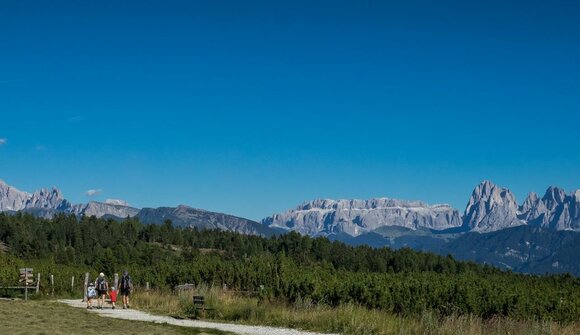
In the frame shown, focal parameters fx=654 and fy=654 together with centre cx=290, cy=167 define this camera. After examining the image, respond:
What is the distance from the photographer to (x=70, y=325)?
94.4ft

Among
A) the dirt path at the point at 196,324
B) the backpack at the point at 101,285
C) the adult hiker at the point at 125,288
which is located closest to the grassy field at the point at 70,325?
the dirt path at the point at 196,324

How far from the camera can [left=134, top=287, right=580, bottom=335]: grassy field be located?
26.3m

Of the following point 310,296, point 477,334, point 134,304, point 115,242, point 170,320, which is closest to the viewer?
point 477,334

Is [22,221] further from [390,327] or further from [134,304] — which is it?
[390,327]

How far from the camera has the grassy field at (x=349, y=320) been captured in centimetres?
2634

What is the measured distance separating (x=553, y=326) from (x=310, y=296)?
1458 centimetres

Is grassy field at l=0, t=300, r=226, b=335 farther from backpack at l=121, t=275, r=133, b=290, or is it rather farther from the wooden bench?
backpack at l=121, t=275, r=133, b=290

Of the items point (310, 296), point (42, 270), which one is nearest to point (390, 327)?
point (310, 296)

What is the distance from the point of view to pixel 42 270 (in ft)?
226

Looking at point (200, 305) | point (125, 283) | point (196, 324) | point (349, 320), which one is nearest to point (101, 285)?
point (125, 283)

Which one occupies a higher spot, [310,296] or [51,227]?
[51,227]

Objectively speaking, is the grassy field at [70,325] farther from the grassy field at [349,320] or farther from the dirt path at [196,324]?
the grassy field at [349,320]

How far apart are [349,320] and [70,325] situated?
12313mm

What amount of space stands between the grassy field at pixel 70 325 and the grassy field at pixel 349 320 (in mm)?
4915
